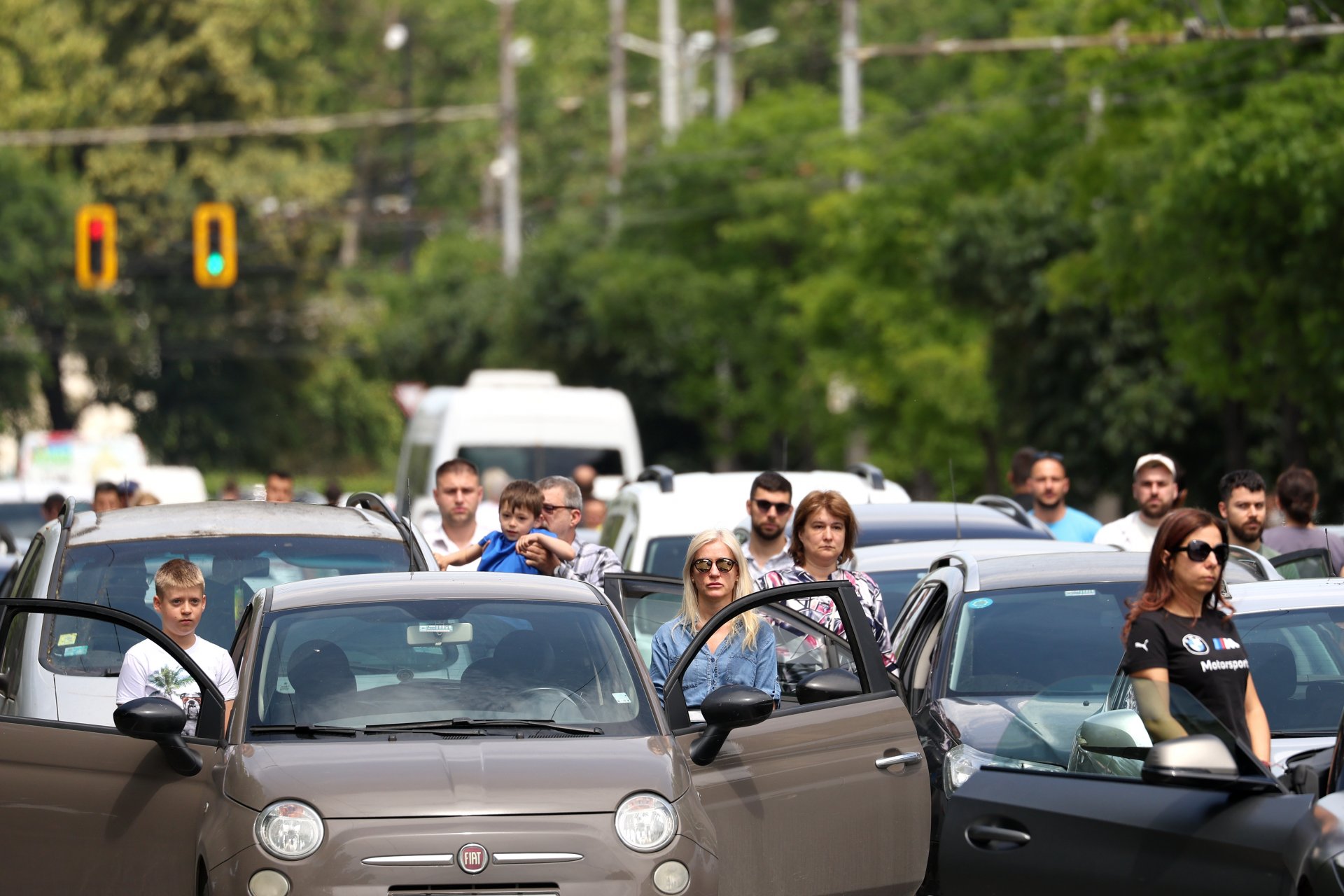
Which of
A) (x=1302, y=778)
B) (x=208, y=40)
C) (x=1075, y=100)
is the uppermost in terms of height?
(x=208, y=40)

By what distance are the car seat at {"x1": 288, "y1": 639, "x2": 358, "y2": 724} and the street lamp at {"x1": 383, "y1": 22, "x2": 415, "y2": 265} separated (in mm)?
47312

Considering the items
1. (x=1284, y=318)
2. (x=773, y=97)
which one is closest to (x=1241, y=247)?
(x=1284, y=318)

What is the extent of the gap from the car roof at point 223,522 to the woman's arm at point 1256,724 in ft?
13.4

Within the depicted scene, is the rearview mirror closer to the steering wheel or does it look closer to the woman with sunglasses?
the steering wheel

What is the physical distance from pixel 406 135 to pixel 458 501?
2551 inches

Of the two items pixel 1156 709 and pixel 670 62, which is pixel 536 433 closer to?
pixel 1156 709

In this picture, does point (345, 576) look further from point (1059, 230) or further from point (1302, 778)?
point (1059, 230)

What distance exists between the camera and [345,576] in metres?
7.63

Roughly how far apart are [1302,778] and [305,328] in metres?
60.3

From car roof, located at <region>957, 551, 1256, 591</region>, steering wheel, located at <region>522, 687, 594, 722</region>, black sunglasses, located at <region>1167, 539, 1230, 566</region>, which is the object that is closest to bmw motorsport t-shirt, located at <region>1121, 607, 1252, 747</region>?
black sunglasses, located at <region>1167, 539, 1230, 566</region>

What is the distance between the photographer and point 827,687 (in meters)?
7.25

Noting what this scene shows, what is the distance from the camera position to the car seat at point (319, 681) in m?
6.86

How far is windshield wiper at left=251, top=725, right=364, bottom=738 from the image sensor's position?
6730mm

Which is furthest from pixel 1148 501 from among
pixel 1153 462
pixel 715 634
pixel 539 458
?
pixel 539 458
